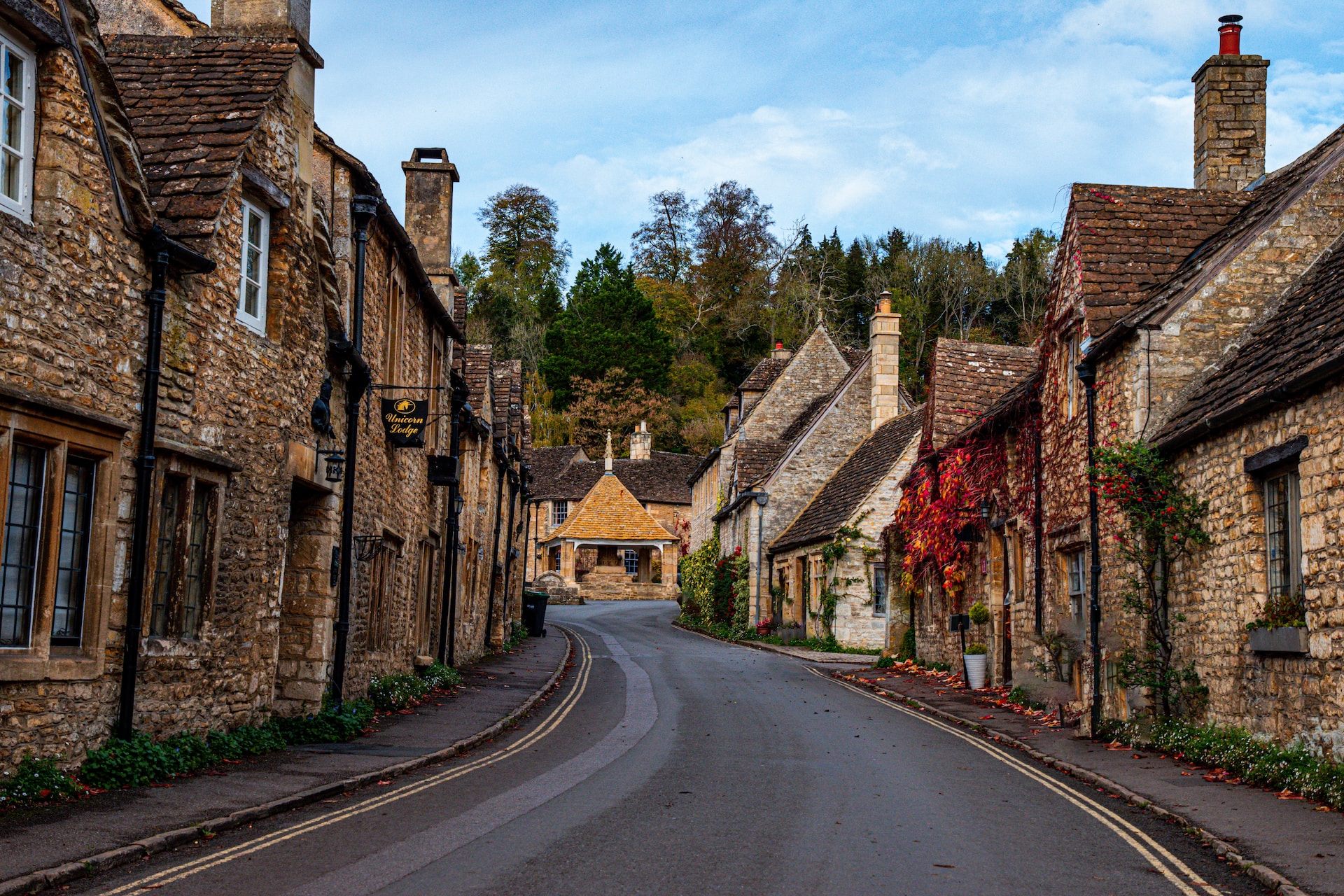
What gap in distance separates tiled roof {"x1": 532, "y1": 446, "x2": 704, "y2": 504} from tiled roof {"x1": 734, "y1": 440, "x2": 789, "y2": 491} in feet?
83.3

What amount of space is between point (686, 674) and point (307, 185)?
13677mm

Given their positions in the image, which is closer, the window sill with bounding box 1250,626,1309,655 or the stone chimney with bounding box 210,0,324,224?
the window sill with bounding box 1250,626,1309,655

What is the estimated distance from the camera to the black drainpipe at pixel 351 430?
591 inches

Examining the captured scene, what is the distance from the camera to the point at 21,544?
30.3ft

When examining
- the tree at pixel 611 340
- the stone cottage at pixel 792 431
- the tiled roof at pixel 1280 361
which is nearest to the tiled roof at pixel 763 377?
the stone cottage at pixel 792 431

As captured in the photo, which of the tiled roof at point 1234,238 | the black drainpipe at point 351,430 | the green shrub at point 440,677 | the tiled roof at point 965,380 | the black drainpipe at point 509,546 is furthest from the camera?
the black drainpipe at point 509,546

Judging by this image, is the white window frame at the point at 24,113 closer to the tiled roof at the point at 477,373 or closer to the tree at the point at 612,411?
the tiled roof at the point at 477,373

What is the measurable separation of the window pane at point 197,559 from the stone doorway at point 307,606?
7.08 ft

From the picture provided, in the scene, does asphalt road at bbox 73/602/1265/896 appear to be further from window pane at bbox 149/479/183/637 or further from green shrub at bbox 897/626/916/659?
green shrub at bbox 897/626/916/659

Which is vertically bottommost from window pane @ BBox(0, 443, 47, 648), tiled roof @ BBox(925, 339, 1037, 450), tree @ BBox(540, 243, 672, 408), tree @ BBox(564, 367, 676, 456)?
window pane @ BBox(0, 443, 47, 648)

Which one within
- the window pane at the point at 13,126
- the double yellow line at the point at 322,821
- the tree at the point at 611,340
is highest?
the tree at the point at 611,340

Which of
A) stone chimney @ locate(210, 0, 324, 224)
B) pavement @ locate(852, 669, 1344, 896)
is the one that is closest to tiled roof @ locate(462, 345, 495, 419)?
stone chimney @ locate(210, 0, 324, 224)

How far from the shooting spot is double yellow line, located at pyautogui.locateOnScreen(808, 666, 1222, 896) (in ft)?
24.9

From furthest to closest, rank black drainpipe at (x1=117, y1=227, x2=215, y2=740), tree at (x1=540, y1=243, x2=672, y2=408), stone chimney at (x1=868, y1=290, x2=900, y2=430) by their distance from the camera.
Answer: tree at (x1=540, y1=243, x2=672, y2=408), stone chimney at (x1=868, y1=290, x2=900, y2=430), black drainpipe at (x1=117, y1=227, x2=215, y2=740)
